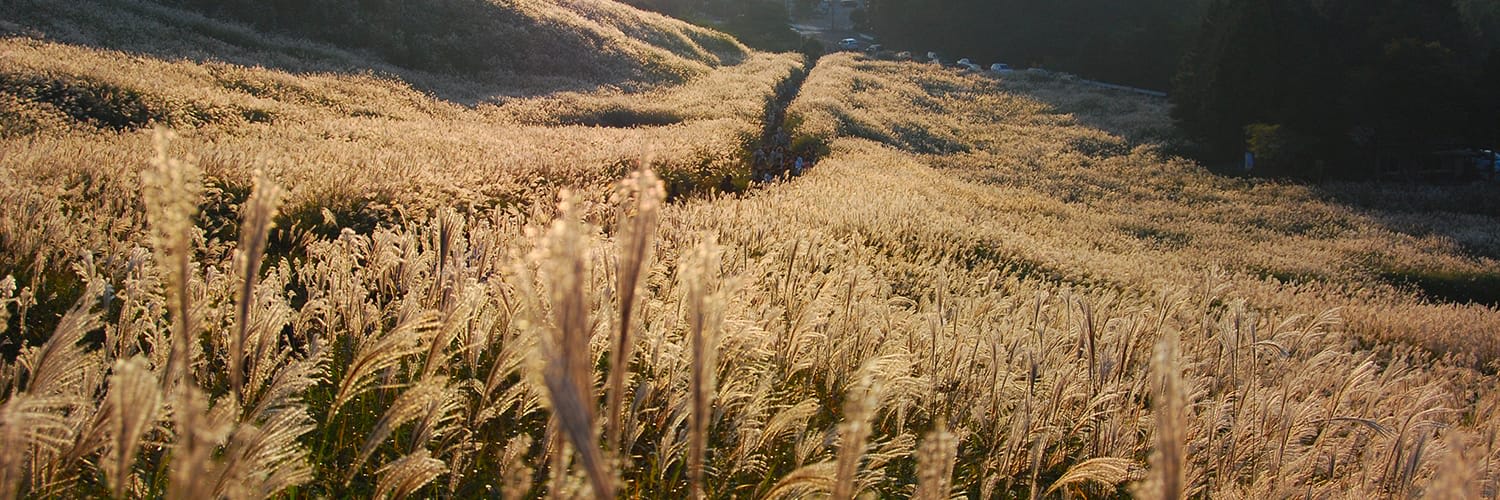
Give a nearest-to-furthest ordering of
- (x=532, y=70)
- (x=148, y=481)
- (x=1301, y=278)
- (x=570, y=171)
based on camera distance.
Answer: (x=148, y=481) < (x=570, y=171) < (x=1301, y=278) < (x=532, y=70)

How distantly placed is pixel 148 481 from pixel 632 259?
6.68 ft

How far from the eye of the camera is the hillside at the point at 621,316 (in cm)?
138

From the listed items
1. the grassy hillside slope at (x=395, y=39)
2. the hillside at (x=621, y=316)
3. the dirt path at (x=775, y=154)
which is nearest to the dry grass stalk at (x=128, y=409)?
the hillside at (x=621, y=316)

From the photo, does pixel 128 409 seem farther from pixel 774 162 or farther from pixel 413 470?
pixel 774 162

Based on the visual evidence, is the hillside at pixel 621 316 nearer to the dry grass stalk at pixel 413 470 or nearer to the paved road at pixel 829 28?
the dry grass stalk at pixel 413 470

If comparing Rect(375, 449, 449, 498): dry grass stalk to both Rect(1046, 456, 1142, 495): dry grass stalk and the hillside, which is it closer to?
the hillside

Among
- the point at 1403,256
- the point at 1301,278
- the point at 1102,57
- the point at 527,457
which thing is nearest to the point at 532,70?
the point at 1301,278

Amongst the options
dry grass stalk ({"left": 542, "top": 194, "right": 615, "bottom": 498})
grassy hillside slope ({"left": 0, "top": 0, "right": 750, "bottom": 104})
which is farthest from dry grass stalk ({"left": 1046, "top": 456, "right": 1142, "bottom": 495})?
grassy hillside slope ({"left": 0, "top": 0, "right": 750, "bottom": 104})

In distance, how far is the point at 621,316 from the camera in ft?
2.97

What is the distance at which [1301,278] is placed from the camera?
15.1m

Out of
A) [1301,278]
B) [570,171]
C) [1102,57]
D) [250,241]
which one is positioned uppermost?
[1102,57]

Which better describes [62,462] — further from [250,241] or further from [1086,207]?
[1086,207]

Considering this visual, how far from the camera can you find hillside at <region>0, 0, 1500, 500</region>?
1.38 meters

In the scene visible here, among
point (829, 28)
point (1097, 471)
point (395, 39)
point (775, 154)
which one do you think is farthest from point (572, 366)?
point (829, 28)
